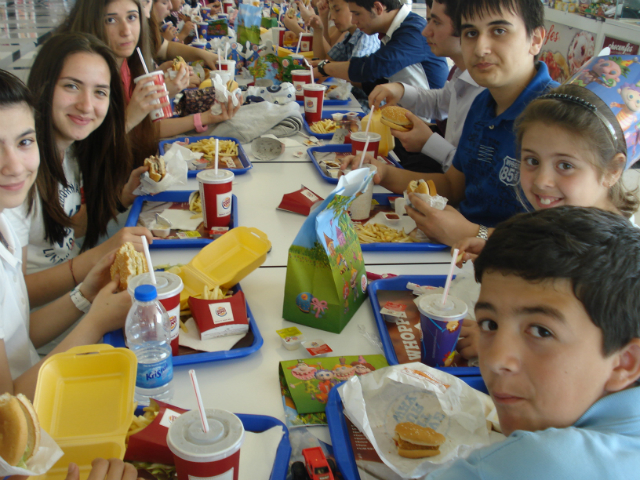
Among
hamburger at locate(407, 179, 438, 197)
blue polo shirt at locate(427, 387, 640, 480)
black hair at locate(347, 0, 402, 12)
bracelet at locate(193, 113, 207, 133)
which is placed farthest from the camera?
black hair at locate(347, 0, 402, 12)

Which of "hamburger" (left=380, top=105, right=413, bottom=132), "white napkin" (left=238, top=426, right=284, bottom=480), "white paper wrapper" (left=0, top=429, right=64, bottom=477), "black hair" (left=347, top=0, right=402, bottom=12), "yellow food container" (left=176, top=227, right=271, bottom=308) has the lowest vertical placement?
"white napkin" (left=238, top=426, right=284, bottom=480)

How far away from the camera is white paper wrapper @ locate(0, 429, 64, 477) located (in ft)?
2.27

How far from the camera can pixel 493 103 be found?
1.93m

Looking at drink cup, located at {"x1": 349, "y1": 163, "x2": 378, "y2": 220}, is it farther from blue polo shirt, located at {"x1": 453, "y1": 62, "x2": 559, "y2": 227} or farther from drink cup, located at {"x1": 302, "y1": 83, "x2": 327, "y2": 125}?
drink cup, located at {"x1": 302, "y1": 83, "x2": 327, "y2": 125}

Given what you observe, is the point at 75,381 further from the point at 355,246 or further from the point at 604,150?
the point at 604,150

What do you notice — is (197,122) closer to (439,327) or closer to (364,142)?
(364,142)

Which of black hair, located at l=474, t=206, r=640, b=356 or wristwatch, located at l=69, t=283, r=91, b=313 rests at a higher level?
black hair, located at l=474, t=206, r=640, b=356

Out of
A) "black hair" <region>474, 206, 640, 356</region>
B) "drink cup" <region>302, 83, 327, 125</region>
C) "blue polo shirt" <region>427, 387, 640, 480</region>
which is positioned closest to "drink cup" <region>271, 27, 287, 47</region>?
"drink cup" <region>302, 83, 327, 125</region>

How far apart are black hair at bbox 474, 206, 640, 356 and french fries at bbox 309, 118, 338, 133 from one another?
6.70ft

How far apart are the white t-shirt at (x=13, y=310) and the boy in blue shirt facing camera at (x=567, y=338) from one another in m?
1.05

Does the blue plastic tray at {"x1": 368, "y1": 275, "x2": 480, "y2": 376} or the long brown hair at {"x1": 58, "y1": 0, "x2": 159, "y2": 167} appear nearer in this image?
the blue plastic tray at {"x1": 368, "y1": 275, "x2": 480, "y2": 376}

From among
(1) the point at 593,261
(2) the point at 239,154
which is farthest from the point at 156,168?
(1) the point at 593,261

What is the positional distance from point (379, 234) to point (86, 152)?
1.20 metres

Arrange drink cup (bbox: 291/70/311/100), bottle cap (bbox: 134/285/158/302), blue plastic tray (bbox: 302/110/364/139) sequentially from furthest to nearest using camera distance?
drink cup (bbox: 291/70/311/100)
blue plastic tray (bbox: 302/110/364/139)
bottle cap (bbox: 134/285/158/302)
